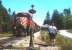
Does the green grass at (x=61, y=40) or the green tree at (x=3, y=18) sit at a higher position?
the green tree at (x=3, y=18)

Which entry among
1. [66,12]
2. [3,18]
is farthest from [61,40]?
[3,18]

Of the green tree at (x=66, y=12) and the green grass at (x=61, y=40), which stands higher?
the green tree at (x=66, y=12)

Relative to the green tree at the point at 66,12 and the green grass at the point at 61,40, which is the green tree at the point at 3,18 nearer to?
the green grass at the point at 61,40

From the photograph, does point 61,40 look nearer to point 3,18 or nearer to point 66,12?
point 66,12

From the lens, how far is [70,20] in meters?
6.09

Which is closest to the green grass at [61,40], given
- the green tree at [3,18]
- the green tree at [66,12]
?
the green tree at [66,12]

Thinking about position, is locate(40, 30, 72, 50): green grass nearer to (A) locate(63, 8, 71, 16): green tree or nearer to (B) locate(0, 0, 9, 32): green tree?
(A) locate(63, 8, 71, 16): green tree

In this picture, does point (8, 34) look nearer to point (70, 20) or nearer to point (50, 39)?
point (50, 39)

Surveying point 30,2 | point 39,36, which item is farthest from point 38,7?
point 39,36

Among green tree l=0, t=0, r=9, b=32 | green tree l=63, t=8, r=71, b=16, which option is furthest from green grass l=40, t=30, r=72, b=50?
green tree l=0, t=0, r=9, b=32

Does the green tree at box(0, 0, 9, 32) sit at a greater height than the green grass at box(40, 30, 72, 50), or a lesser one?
greater

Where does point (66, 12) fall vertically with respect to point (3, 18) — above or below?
above

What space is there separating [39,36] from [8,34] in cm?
64

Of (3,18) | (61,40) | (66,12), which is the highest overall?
(66,12)
